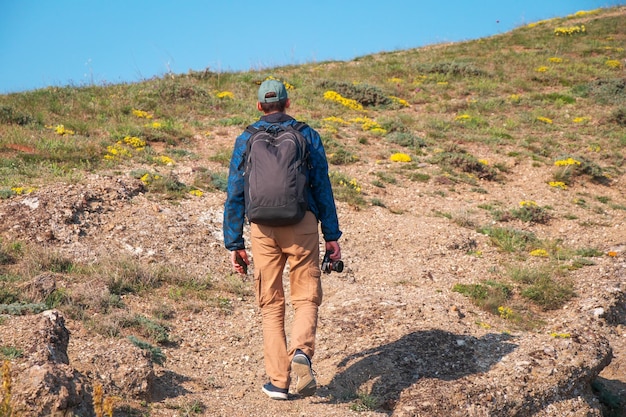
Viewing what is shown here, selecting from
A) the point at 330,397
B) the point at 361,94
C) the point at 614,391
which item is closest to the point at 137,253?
the point at 330,397

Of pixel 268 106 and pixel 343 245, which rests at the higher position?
pixel 268 106

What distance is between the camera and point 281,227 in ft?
14.9

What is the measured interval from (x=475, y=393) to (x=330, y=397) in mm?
1154

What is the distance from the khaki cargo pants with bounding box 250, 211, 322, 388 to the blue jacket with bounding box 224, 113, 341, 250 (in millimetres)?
143

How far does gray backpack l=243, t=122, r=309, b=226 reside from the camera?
432 centimetres

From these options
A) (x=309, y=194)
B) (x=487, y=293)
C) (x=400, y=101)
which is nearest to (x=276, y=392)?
(x=309, y=194)

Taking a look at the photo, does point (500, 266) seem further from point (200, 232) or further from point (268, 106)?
point (268, 106)

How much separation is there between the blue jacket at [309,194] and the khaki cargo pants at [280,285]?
143mm

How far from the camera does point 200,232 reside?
29.3ft

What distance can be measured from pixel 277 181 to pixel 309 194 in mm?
423

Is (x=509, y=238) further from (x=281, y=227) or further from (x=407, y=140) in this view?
(x=281, y=227)

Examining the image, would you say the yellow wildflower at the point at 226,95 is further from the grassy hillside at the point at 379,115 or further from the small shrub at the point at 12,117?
the small shrub at the point at 12,117

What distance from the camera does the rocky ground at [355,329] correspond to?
461cm

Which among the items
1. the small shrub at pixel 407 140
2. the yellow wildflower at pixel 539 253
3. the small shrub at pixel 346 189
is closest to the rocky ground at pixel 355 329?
the small shrub at pixel 346 189
